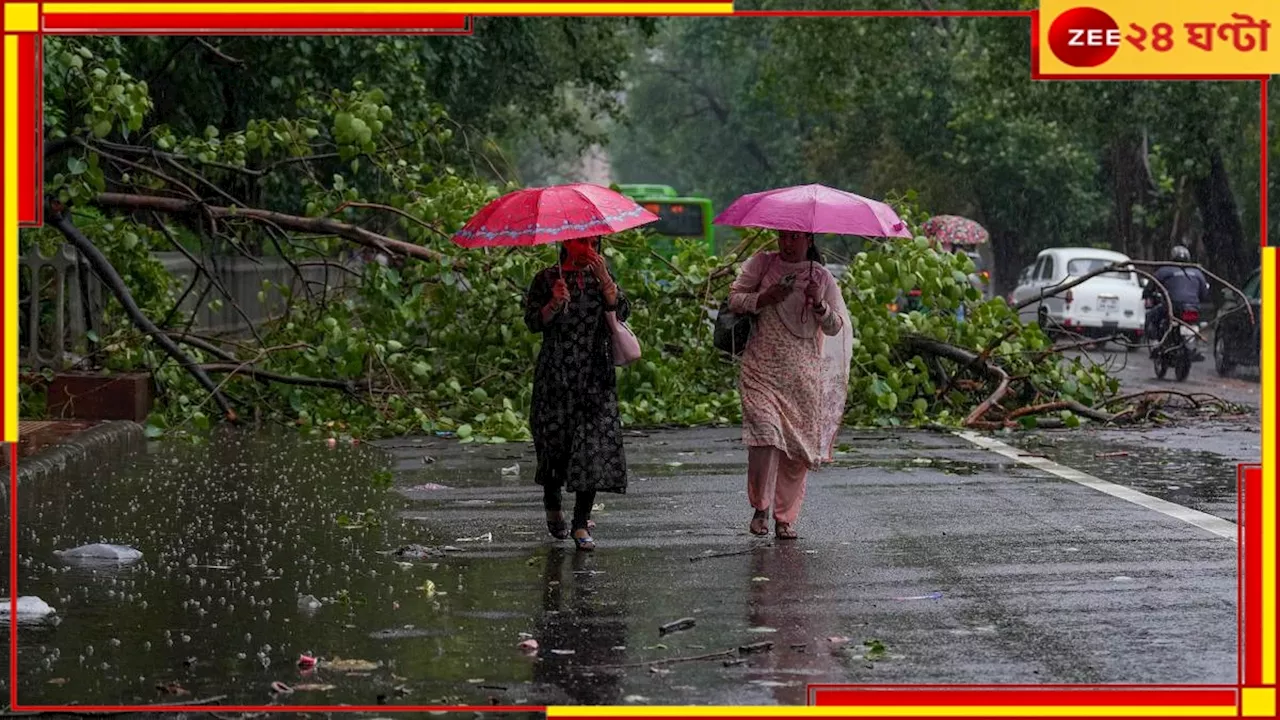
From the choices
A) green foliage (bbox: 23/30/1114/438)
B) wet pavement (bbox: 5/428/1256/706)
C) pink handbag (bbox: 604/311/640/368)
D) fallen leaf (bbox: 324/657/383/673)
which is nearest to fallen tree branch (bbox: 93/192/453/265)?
green foliage (bbox: 23/30/1114/438)

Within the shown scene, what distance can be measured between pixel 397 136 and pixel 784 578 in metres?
12.4

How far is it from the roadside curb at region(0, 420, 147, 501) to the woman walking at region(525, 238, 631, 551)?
3318 mm

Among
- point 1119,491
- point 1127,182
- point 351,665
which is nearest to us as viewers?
point 351,665

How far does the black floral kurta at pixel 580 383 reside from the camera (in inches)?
376

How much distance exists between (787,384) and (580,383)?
3.45 feet

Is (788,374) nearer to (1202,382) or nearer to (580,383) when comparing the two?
(580,383)


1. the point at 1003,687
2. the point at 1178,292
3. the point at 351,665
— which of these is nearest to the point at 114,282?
the point at 351,665

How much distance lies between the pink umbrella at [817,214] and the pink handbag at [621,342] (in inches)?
25.5

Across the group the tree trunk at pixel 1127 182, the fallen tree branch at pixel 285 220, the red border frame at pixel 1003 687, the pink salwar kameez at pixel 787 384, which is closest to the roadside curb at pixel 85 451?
the fallen tree branch at pixel 285 220

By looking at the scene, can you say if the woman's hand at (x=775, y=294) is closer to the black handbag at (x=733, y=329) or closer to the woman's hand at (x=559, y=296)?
the black handbag at (x=733, y=329)

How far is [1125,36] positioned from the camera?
5.29 m

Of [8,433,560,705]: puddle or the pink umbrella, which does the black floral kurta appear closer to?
[8,433,560,705]: puddle

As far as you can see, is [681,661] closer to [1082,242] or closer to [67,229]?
[67,229]

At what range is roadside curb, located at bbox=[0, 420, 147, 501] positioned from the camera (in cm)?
1221
